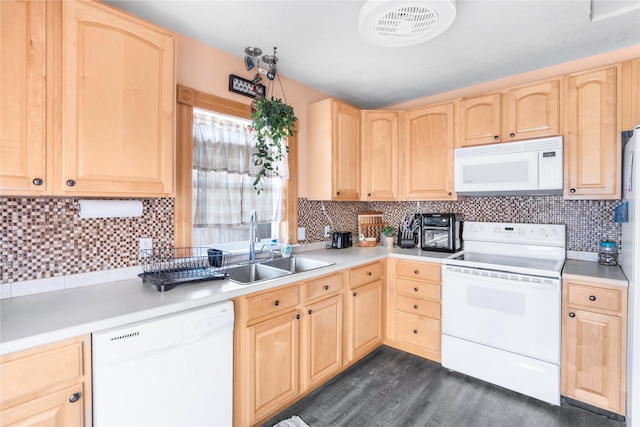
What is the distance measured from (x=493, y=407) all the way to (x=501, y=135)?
6.58ft

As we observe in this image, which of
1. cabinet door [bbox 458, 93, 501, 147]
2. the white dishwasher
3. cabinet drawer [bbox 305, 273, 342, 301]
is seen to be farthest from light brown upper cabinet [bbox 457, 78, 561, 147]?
the white dishwasher

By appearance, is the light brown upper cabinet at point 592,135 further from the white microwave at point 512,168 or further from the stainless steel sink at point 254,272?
the stainless steel sink at point 254,272

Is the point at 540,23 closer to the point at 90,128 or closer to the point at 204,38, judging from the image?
the point at 204,38

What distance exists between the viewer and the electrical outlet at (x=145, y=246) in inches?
71.3

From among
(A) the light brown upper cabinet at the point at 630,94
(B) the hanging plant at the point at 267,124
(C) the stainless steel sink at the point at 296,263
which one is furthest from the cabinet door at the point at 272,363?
(A) the light brown upper cabinet at the point at 630,94

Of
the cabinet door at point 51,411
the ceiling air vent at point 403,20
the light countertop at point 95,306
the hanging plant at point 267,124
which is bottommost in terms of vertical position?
the cabinet door at point 51,411

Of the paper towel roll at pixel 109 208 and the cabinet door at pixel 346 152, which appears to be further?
the cabinet door at pixel 346 152

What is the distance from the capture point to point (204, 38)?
6.68ft

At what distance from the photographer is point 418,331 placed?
8.51 feet

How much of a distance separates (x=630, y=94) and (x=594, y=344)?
1.63 metres

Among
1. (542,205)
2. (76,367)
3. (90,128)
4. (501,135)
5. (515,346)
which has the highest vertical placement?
(501,135)

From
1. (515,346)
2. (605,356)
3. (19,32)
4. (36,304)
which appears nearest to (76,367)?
(36,304)

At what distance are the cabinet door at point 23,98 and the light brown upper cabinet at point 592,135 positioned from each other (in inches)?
122

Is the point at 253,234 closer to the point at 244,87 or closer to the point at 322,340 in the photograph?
the point at 322,340
